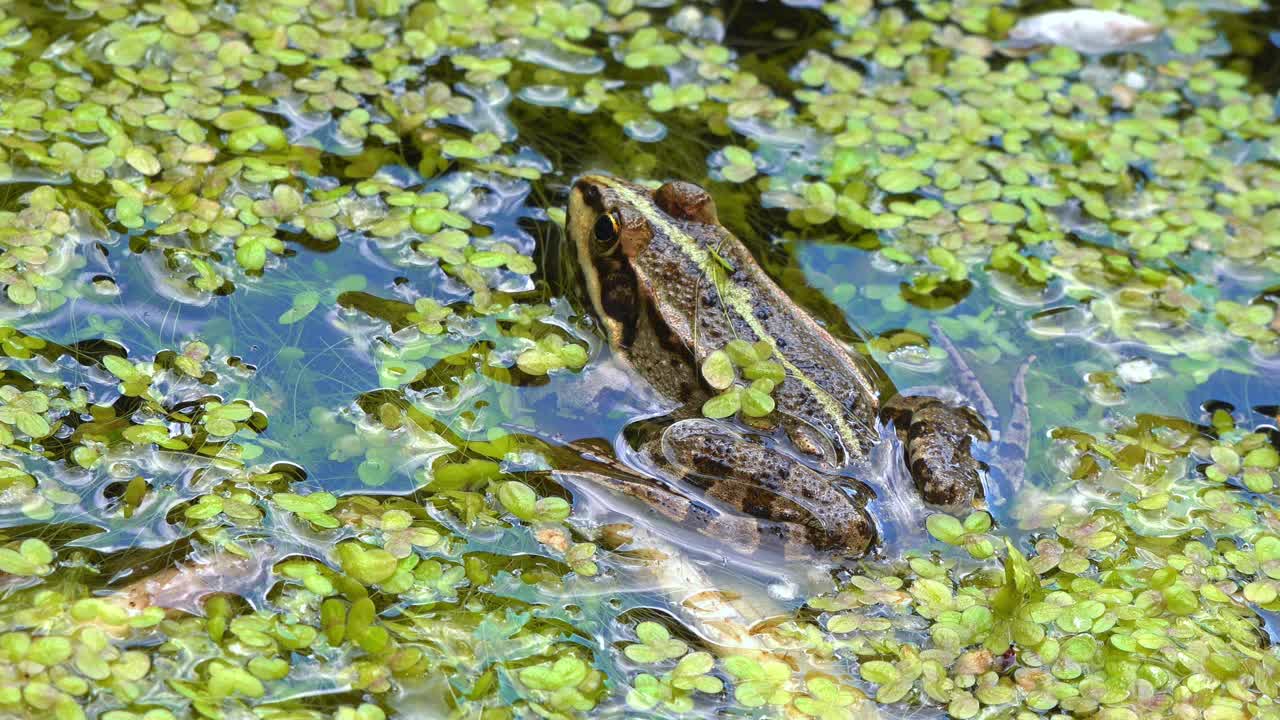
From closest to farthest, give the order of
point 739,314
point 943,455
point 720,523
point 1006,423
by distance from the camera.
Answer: point 720,523 < point 943,455 < point 739,314 < point 1006,423

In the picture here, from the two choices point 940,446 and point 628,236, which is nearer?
point 940,446

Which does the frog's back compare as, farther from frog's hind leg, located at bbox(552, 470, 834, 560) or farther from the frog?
frog's hind leg, located at bbox(552, 470, 834, 560)

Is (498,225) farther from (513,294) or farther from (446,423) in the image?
(446,423)

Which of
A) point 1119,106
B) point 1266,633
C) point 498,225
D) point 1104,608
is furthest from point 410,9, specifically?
point 1266,633

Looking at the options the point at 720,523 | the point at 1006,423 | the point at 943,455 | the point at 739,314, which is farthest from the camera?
the point at 1006,423

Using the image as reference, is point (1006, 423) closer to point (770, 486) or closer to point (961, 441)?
point (961, 441)

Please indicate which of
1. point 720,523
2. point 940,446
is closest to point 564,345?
point 720,523
